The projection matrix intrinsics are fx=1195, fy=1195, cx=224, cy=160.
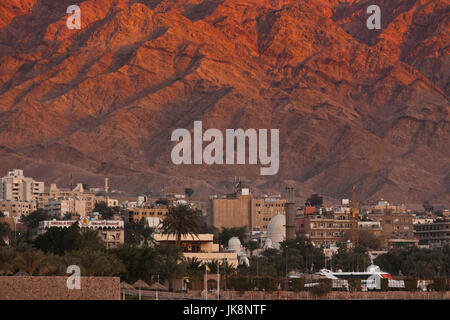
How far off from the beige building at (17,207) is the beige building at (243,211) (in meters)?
28.8

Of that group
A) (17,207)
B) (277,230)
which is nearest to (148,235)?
(277,230)

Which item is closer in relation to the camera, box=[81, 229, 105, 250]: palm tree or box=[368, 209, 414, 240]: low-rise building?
box=[81, 229, 105, 250]: palm tree

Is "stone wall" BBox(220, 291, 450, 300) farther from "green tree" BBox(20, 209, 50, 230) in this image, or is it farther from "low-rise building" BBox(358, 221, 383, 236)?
"low-rise building" BBox(358, 221, 383, 236)

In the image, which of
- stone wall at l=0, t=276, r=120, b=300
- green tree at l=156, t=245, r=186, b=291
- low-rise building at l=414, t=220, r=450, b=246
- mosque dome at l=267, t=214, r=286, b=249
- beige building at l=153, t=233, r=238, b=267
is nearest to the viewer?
stone wall at l=0, t=276, r=120, b=300

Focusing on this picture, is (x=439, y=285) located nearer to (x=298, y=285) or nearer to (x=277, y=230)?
(x=298, y=285)

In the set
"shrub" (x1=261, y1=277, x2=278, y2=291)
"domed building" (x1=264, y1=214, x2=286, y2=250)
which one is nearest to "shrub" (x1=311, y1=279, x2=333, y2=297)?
"shrub" (x1=261, y1=277, x2=278, y2=291)

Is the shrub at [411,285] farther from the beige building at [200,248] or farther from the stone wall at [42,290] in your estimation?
the stone wall at [42,290]

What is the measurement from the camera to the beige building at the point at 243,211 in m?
186

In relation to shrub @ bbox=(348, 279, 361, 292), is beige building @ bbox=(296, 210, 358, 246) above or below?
above

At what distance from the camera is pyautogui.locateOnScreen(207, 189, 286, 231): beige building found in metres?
186

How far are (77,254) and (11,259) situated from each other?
8.12 metres

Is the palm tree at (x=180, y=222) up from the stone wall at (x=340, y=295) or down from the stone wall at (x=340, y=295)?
up

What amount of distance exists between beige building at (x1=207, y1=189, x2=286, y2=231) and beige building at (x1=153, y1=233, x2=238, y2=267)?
73.4 metres

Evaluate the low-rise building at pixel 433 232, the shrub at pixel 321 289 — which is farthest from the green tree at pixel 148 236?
the low-rise building at pixel 433 232
